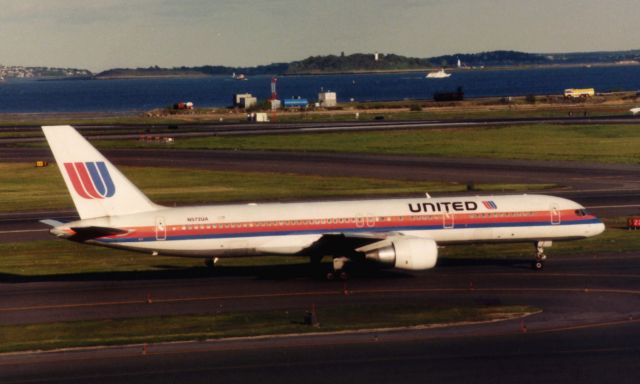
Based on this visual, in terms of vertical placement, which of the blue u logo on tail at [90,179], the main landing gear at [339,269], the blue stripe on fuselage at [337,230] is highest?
the blue u logo on tail at [90,179]

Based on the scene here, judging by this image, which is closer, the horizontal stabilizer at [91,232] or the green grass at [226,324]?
the green grass at [226,324]

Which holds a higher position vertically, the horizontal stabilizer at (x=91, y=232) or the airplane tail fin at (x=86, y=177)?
the airplane tail fin at (x=86, y=177)

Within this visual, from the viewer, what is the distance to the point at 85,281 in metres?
48.6

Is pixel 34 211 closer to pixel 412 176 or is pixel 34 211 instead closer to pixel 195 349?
pixel 412 176

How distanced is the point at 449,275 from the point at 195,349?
60.3ft

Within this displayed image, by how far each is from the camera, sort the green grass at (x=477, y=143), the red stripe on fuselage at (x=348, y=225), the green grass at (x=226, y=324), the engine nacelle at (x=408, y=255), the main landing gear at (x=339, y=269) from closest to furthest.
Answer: the green grass at (x=226, y=324)
the engine nacelle at (x=408, y=255)
the red stripe on fuselage at (x=348, y=225)
the main landing gear at (x=339, y=269)
the green grass at (x=477, y=143)

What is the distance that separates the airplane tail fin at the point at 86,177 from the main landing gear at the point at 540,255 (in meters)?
22.3

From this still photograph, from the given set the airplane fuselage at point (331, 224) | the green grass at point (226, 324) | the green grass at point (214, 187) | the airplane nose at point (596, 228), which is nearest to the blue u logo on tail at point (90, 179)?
the airplane fuselage at point (331, 224)

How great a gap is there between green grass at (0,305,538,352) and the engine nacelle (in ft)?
14.0

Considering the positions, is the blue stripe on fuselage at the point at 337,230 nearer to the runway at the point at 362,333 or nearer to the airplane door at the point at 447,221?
the airplane door at the point at 447,221

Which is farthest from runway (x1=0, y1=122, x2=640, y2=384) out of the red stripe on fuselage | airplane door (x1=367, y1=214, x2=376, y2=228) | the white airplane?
airplane door (x1=367, y1=214, x2=376, y2=228)

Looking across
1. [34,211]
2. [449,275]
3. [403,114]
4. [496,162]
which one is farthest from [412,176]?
[403,114]

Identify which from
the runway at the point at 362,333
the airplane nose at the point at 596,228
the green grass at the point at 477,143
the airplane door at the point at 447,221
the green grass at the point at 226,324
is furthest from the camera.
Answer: the green grass at the point at 477,143

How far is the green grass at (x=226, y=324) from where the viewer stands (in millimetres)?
36188
